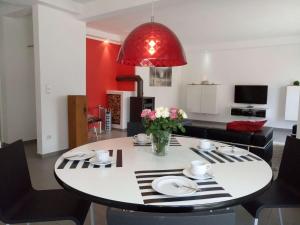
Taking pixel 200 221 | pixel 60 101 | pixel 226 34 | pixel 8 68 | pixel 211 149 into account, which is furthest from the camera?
pixel 226 34

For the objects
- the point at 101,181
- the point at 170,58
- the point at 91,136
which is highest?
the point at 170,58

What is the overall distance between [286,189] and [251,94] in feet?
19.3

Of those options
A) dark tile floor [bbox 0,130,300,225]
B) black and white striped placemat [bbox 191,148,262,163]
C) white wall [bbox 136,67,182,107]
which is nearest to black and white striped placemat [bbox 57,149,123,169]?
black and white striped placemat [bbox 191,148,262,163]

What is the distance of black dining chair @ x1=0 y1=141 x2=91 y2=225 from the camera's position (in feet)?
4.68

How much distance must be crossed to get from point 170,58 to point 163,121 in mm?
435

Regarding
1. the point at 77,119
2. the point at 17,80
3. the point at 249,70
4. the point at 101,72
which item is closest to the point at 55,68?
the point at 77,119

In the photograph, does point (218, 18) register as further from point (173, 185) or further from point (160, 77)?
point (173, 185)

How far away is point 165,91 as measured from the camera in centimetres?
807

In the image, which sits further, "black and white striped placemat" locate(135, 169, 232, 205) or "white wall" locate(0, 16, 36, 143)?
"white wall" locate(0, 16, 36, 143)

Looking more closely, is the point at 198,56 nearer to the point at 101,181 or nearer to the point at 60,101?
the point at 60,101

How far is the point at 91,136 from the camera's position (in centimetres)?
568

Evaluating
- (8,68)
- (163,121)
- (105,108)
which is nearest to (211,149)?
(163,121)

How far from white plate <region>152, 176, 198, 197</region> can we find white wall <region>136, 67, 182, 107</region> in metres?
5.77

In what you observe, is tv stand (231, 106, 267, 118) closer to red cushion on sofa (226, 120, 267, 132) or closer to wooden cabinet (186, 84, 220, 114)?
wooden cabinet (186, 84, 220, 114)
